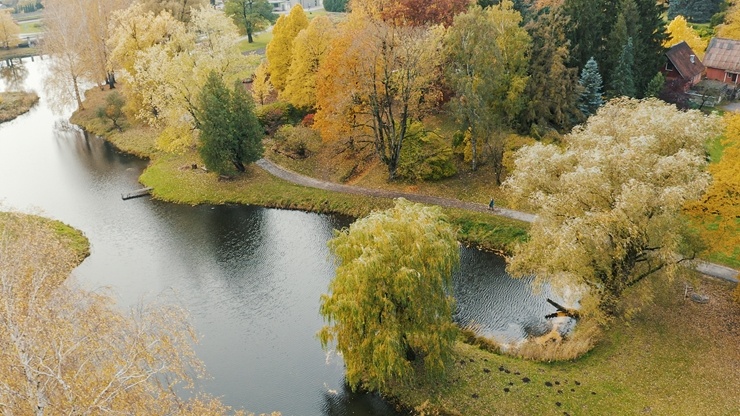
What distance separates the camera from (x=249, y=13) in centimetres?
8906

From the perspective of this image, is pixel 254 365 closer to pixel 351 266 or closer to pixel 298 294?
pixel 298 294

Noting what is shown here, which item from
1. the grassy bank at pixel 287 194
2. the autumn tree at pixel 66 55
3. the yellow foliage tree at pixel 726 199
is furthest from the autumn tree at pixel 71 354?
the autumn tree at pixel 66 55

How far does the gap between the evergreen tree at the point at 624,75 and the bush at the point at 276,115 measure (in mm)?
30369

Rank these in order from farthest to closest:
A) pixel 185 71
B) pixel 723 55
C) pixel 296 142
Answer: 1. pixel 723 55
2. pixel 296 142
3. pixel 185 71

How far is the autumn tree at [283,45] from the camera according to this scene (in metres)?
60.2

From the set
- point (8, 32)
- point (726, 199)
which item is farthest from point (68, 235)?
point (8, 32)

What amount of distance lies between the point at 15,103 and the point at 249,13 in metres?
35.4

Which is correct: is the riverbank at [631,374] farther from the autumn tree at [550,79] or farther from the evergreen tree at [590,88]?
the evergreen tree at [590,88]

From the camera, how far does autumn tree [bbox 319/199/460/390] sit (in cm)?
2417

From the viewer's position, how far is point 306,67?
183 ft

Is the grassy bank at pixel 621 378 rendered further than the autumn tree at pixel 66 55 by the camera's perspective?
No

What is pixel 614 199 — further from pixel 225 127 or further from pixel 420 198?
pixel 225 127

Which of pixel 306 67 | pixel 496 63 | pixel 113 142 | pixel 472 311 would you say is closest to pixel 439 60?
pixel 496 63

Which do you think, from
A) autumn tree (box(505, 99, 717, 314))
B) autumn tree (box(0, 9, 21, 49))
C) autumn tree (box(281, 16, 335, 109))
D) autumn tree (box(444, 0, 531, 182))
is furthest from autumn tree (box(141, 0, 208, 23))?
autumn tree (box(505, 99, 717, 314))
